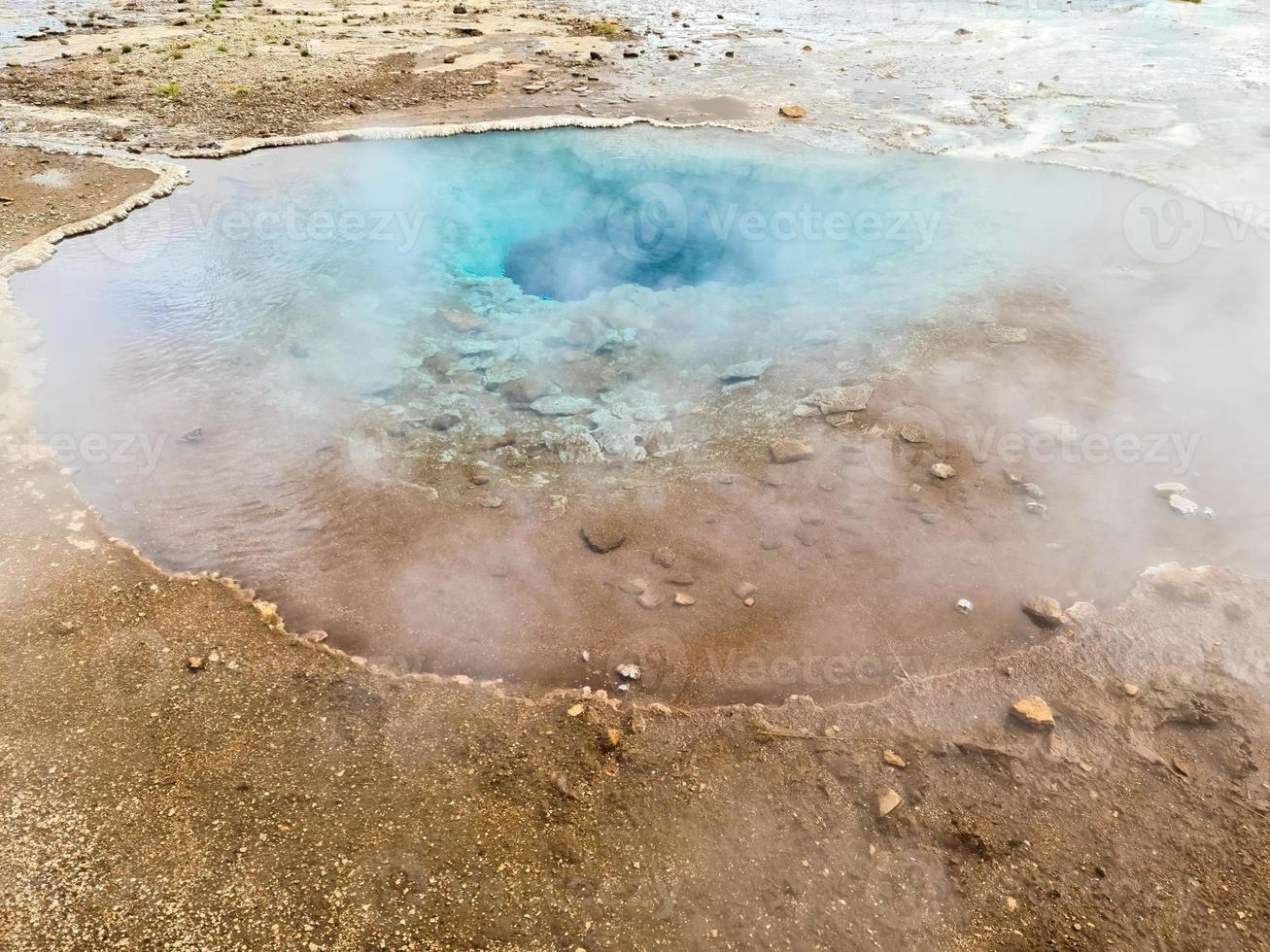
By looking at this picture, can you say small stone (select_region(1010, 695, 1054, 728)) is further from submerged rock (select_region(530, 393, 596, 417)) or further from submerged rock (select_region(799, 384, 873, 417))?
submerged rock (select_region(530, 393, 596, 417))

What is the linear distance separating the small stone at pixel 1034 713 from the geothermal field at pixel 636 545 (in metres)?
0.03

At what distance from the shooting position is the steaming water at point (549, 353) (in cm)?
496

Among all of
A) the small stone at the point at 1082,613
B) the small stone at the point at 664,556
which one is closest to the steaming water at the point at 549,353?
the small stone at the point at 1082,613

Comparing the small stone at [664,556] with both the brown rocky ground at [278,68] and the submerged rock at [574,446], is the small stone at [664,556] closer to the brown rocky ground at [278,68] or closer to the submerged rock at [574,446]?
the submerged rock at [574,446]

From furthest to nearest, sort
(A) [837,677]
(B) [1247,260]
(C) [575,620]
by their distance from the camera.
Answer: (B) [1247,260], (C) [575,620], (A) [837,677]

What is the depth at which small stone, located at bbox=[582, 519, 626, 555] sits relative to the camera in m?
5.15

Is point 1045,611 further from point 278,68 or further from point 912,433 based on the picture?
point 278,68

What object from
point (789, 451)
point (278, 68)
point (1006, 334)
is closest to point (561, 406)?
point (789, 451)

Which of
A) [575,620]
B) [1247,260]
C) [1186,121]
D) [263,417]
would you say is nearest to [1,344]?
[263,417]

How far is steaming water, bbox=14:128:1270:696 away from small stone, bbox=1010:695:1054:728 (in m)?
0.51

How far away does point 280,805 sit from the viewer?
3.57 meters

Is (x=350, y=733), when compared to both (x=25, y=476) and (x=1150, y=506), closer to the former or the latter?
(x=25, y=476)

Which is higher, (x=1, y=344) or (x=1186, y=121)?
(x=1186, y=121)

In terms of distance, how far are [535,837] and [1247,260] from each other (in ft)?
32.5
